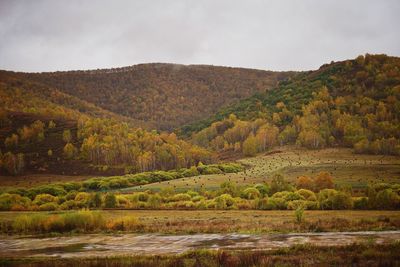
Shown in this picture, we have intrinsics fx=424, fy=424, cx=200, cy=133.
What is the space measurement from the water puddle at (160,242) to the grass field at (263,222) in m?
2.36

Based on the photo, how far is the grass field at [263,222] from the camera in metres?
36.2

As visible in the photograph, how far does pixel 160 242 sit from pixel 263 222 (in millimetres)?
12179

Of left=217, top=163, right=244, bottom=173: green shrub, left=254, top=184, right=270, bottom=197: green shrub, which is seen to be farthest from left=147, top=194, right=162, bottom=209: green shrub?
left=217, top=163, right=244, bottom=173: green shrub

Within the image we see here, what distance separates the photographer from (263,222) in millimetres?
41094

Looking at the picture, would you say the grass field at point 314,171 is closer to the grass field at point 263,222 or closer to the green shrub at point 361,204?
the green shrub at point 361,204

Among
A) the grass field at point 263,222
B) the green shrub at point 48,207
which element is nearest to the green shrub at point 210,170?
the green shrub at point 48,207

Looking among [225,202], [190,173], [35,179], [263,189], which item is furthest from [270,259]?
[35,179]

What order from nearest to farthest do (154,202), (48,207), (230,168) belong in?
(154,202) < (48,207) < (230,168)

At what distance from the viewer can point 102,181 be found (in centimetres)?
10125

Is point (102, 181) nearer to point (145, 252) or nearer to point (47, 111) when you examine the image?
point (145, 252)

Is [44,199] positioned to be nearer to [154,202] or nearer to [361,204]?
[154,202]

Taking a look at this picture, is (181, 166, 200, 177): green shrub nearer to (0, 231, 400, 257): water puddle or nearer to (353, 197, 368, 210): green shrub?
(353, 197, 368, 210): green shrub

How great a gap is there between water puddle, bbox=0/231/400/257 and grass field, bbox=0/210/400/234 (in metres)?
2.36

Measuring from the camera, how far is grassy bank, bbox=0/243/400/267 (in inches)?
870
